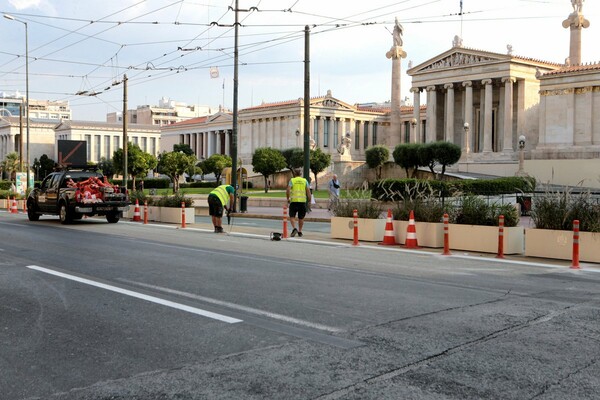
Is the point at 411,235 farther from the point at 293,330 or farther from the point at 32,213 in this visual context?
the point at 32,213

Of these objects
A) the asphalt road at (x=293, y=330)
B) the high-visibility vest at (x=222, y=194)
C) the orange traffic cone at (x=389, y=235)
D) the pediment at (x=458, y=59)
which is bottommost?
the asphalt road at (x=293, y=330)

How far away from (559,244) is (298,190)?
275 inches

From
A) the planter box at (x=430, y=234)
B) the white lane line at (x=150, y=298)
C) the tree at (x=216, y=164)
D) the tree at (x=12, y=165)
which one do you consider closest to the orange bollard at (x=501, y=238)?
the planter box at (x=430, y=234)

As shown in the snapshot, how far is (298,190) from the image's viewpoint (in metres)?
17.0

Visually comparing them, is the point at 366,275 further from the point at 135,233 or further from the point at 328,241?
the point at 135,233

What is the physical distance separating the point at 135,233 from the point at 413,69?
175 feet

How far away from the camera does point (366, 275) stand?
10.0m

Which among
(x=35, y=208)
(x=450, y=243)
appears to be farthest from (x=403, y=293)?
(x=35, y=208)

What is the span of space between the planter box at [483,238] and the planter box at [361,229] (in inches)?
88.5

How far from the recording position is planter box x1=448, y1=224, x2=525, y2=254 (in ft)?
44.3

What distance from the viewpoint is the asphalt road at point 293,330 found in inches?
179

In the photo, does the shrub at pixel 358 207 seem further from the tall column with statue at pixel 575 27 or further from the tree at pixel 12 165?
the tree at pixel 12 165

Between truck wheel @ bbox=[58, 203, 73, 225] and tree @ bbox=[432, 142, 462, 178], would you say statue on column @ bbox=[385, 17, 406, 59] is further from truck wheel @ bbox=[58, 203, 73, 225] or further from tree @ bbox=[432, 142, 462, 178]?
truck wheel @ bbox=[58, 203, 73, 225]

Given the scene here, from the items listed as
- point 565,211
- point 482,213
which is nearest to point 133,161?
point 482,213
